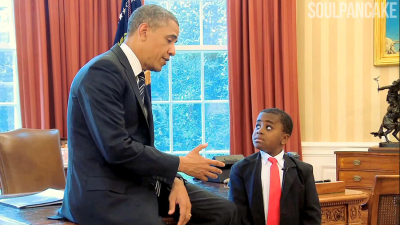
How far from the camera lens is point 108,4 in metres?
4.64

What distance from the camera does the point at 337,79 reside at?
4.81m

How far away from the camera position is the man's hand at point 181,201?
6.36ft

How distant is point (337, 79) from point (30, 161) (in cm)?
320

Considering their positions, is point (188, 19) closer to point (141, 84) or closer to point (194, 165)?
point (141, 84)

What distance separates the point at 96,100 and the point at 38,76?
3.01m

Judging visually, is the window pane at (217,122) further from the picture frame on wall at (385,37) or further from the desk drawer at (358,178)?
the picture frame on wall at (385,37)

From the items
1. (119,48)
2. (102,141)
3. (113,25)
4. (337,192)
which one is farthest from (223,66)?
(102,141)

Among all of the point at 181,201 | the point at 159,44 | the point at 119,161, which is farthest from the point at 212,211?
the point at 159,44

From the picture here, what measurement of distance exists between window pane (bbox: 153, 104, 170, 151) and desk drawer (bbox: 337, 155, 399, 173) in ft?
6.32

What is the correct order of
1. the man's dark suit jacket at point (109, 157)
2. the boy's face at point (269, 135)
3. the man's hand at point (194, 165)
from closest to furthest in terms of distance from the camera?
the man's dark suit jacket at point (109, 157) → the man's hand at point (194, 165) → the boy's face at point (269, 135)

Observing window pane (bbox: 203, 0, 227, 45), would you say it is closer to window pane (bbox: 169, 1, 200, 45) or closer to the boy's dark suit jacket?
window pane (bbox: 169, 1, 200, 45)

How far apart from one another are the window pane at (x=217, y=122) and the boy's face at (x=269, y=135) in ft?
8.46

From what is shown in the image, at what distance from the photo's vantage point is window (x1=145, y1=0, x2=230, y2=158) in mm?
5055

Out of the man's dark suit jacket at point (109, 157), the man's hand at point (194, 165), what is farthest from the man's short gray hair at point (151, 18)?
the man's hand at point (194, 165)
